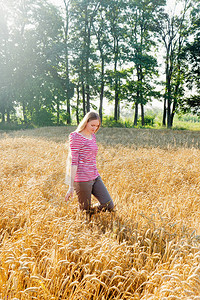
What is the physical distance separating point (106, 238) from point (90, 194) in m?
1.30

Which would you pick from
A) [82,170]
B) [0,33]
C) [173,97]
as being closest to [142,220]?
[82,170]

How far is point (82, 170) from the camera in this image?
3.52 m

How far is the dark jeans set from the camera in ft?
11.6

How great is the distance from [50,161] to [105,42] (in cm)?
2462

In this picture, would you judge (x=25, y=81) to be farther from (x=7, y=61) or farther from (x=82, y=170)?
(x=82, y=170)

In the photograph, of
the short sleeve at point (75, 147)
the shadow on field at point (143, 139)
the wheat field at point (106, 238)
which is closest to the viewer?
the wheat field at point (106, 238)

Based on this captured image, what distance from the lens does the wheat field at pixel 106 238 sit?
191cm

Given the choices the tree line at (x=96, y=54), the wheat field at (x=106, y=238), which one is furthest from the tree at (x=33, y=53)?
the wheat field at (x=106, y=238)

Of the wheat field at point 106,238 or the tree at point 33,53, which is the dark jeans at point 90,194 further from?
the tree at point 33,53

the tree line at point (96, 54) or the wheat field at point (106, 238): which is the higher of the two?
the tree line at point (96, 54)

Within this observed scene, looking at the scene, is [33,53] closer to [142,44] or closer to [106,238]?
[142,44]

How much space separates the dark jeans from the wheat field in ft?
0.52

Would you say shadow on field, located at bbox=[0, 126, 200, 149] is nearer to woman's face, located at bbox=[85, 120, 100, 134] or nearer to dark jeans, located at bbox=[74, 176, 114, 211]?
dark jeans, located at bbox=[74, 176, 114, 211]

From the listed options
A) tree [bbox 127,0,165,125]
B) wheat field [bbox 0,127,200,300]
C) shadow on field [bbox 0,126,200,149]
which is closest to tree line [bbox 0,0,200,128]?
tree [bbox 127,0,165,125]
